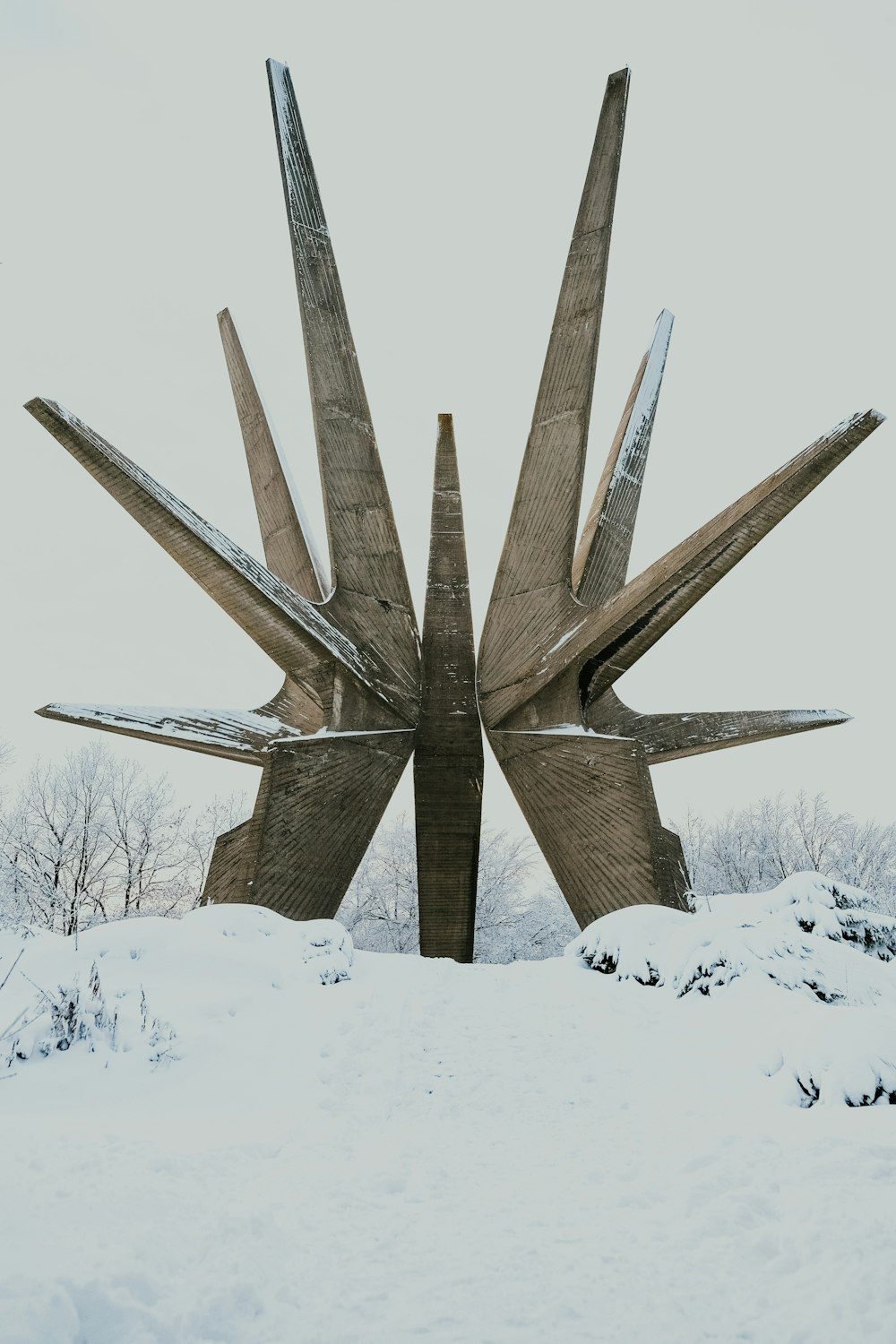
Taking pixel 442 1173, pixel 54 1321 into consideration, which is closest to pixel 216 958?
pixel 442 1173

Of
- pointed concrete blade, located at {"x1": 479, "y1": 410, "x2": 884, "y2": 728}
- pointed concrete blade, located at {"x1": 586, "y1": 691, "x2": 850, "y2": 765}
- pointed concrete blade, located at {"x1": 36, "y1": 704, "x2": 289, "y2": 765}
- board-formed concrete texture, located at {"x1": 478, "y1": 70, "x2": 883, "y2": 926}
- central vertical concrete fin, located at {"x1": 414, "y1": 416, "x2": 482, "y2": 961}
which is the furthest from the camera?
central vertical concrete fin, located at {"x1": 414, "y1": 416, "x2": 482, "y2": 961}

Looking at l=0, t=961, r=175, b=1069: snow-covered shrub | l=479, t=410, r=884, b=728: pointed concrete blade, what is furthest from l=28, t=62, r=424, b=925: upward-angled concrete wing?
l=0, t=961, r=175, b=1069: snow-covered shrub

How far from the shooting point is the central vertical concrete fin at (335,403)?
934cm

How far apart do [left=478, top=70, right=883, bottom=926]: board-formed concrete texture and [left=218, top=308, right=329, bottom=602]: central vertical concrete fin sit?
2001mm

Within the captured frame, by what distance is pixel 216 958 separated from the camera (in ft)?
15.9

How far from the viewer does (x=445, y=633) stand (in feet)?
30.7

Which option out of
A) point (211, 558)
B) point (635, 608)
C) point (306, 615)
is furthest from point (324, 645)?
point (635, 608)

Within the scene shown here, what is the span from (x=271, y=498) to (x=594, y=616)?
389cm

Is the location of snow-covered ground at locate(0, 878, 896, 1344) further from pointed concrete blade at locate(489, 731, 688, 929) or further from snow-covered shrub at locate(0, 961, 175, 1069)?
pointed concrete blade at locate(489, 731, 688, 929)

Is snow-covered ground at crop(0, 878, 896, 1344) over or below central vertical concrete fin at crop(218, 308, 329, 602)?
below

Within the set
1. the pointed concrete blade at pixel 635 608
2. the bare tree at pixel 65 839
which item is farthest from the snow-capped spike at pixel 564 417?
the bare tree at pixel 65 839

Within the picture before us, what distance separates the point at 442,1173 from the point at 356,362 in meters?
8.74

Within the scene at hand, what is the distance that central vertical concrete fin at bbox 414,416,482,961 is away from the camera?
360 inches

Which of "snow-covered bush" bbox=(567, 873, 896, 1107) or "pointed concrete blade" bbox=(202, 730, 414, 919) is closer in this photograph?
"snow-covered bush" bbox=(567, 873, 896, 1107)
